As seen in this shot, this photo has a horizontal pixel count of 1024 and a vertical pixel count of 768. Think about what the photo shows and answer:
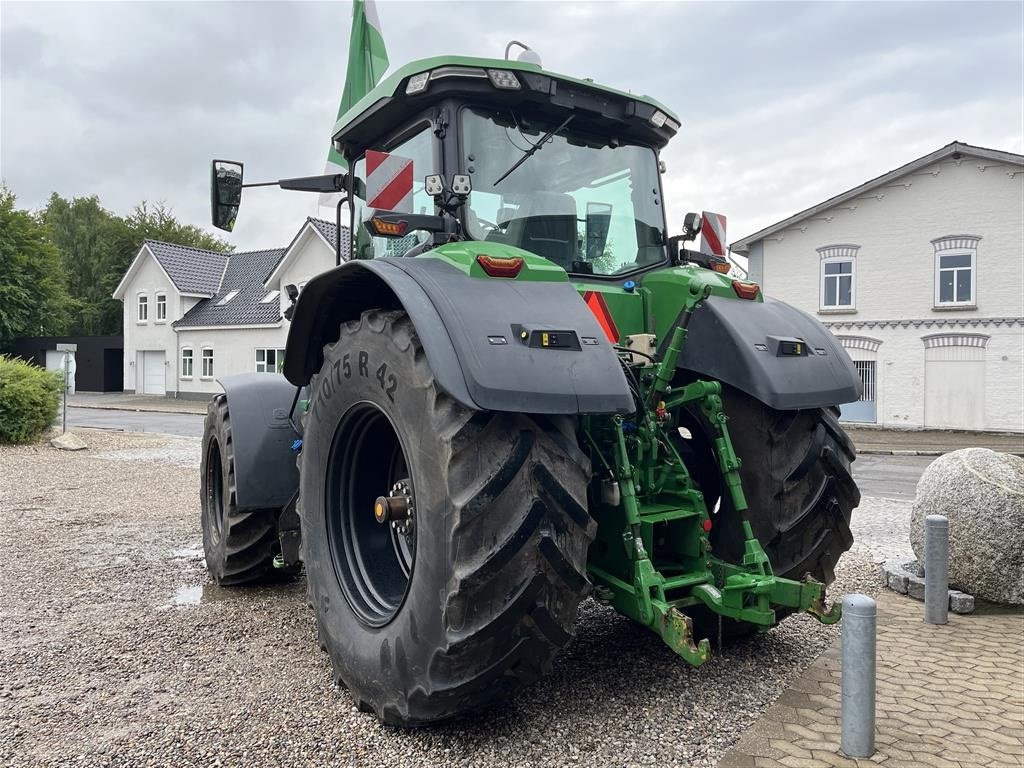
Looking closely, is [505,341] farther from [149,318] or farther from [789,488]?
[149,318]

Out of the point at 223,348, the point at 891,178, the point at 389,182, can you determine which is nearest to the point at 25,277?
the point at 223,348

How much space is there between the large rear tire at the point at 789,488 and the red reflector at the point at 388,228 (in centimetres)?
157

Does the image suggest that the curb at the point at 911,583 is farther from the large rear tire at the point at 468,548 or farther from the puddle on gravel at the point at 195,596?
the puddle on gravel at the point at 195,596

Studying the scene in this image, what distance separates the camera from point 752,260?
23.4 metres

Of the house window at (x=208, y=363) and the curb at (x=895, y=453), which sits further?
the house window at (x=208, y=363)

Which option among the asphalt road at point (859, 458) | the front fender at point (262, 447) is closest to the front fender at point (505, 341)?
the front fender at point (262, 447)

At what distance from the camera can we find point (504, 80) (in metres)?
3.32

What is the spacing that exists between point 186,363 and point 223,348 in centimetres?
325

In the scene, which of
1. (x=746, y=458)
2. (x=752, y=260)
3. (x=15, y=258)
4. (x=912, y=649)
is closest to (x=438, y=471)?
(x=746, y=458)

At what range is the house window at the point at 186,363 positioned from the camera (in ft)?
116

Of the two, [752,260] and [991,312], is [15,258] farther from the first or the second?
[991,312]

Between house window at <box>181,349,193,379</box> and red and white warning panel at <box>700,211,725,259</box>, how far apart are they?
34846 millimetres

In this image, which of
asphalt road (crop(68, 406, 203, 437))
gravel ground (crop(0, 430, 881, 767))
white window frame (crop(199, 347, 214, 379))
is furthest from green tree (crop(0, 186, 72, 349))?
gravel ground (crop(0, 430, 881, 767))

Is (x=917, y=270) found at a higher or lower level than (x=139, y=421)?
higher
